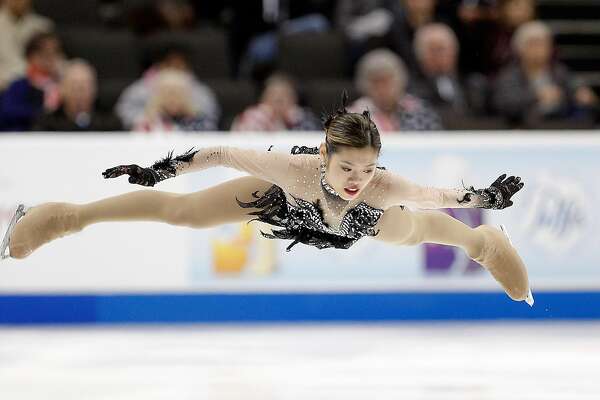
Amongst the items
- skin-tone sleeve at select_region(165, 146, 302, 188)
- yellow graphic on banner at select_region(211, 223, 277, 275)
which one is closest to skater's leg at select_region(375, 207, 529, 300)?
skin-tone sleeve at select_region(165, 146, 302, 188)

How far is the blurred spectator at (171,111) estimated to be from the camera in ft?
21.5

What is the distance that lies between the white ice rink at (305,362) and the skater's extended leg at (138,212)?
26.9 inches

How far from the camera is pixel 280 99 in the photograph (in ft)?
22.0

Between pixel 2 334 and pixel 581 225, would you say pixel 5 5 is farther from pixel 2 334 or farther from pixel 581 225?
pixel 581 225

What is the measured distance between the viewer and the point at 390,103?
6.65m

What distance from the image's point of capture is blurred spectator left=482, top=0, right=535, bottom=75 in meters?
7.79

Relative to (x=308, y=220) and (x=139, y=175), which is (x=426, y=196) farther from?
(x=139, y=175)

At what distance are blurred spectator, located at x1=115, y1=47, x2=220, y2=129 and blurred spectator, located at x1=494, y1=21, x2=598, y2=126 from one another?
1.96 meters

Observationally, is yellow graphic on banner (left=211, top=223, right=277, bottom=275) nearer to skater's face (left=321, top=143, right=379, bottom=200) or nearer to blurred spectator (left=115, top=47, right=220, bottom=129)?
blurred spectator (left=115, top=47, right=220, bottom=129)

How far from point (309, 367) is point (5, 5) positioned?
373 cm

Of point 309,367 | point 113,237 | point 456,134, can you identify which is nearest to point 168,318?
point 113,237

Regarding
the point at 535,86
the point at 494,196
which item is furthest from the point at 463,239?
the point at 535,86

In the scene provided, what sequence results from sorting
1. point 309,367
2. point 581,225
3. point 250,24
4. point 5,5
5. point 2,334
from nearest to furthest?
point 309,367 → point 2,334 → point 581,225 → point 5,5 → point 250,24

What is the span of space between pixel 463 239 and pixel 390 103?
252cm
